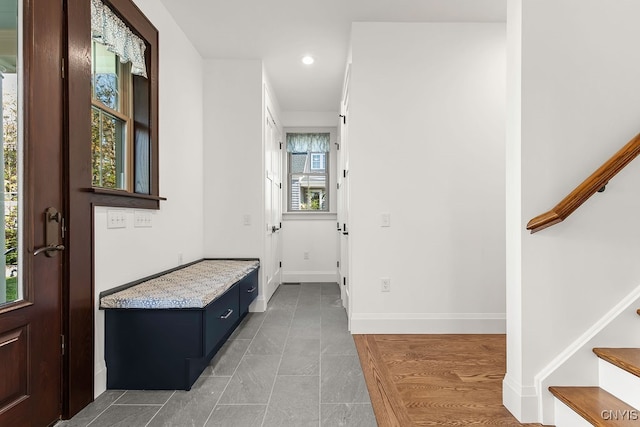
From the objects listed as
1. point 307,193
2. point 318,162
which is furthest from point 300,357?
point 318,162

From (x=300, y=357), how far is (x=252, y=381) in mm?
445

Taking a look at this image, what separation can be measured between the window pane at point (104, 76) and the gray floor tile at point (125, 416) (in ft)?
5.62

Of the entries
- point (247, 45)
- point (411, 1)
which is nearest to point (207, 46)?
point (247, 45)

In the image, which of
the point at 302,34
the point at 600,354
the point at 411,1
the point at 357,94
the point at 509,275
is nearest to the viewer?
the point at 600,354

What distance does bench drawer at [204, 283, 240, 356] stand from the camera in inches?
80.6

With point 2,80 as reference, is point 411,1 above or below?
above

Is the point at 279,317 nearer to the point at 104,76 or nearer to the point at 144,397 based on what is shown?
the point at 144,397

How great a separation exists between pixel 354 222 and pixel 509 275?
137cm

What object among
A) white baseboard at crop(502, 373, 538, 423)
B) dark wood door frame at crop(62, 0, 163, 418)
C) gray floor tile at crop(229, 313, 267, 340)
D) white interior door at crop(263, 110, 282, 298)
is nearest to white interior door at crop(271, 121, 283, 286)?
white interior door at crop(263, 110, 282, 298)

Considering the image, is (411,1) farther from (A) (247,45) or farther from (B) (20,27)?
(B) (20,27)

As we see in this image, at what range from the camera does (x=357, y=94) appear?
2.95 metres

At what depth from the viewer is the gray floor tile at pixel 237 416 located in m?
1.65

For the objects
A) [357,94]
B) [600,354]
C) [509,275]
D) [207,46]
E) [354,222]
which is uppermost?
[207,46]

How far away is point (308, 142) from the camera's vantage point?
5531 mm
